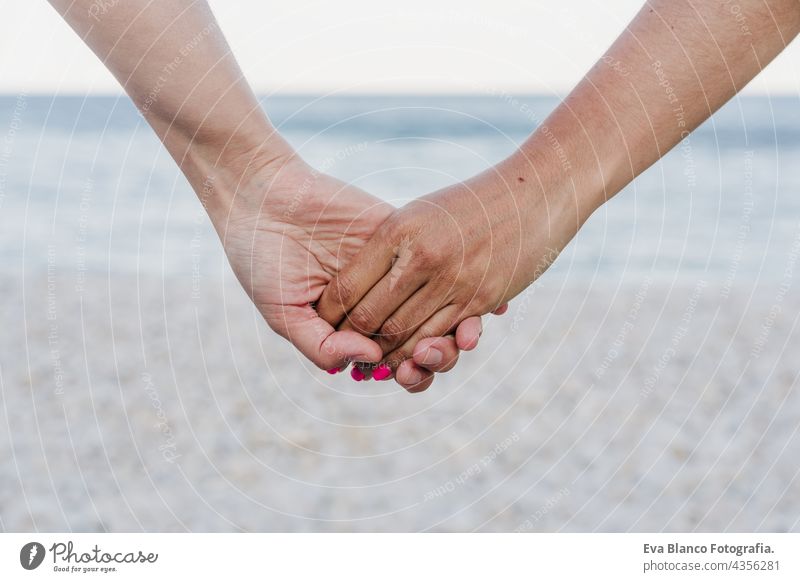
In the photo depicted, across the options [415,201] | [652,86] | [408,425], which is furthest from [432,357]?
[408,425]

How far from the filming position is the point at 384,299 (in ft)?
7.91

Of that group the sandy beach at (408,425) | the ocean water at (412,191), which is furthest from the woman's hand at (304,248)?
the ocean water at (412,191)

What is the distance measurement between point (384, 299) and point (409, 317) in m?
0.08

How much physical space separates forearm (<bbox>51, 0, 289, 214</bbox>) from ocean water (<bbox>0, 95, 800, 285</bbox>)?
15.7ft

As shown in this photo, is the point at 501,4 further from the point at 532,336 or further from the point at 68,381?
the point at 68,381

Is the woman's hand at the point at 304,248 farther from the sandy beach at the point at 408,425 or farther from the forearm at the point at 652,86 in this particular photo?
the sandy beach at the point at 408,425

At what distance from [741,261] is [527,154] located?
5.44 meters

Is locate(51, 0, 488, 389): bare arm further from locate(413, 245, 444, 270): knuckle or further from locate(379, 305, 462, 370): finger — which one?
locate(413, 245, 444, 270): knuckle

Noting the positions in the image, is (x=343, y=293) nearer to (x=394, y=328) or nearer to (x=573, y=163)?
(x=394, y=328)

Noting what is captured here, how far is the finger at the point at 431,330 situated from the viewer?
2408 millimetres

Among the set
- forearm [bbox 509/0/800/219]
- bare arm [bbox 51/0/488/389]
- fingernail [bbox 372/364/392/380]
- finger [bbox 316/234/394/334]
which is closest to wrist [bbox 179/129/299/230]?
bare arm [bbox 51/0/488/389]

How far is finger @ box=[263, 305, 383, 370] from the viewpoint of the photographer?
2398mm

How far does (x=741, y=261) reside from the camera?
715 cm
